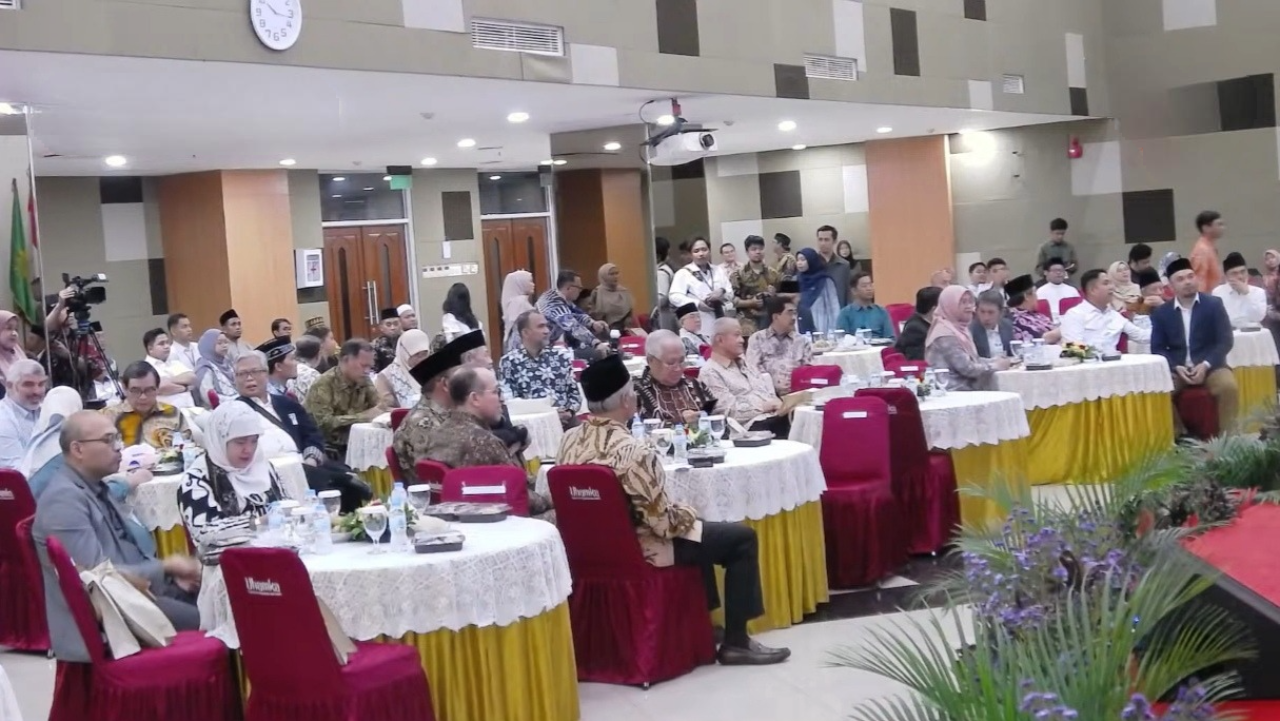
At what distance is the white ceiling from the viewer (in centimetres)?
945

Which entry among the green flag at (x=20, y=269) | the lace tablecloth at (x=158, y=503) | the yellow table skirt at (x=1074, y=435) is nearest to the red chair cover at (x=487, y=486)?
the lace tablecloth at (x=158, y=503)

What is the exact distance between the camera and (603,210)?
14.6m

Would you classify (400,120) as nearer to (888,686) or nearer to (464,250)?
(464,250)

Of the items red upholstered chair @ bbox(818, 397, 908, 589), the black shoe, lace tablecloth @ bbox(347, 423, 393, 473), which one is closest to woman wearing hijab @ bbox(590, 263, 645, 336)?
lace tablecloth @ bbox(347, 423, 393, 473)

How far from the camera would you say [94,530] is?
17.2 feet

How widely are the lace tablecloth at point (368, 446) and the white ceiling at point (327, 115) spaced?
2369 millimetres

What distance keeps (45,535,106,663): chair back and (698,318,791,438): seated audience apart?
14.2 feet

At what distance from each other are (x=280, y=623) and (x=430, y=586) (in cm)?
49

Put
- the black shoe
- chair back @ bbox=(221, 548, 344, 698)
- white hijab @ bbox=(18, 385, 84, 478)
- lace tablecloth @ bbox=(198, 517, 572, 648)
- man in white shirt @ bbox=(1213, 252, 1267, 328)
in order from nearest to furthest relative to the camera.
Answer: chair back @ bbox=(221, 548, 344, 698), lace tablecloth @ bbox=(198, 517, 572, 648), the black shoe, white hijab @ bbox=(18, 385, 84, 478), man in white shirt @ bbox=(1213, 252, 1267, 328)

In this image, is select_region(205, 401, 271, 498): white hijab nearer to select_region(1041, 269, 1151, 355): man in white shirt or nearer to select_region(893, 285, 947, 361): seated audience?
select_region(893, 285, 947, 361): seated audience

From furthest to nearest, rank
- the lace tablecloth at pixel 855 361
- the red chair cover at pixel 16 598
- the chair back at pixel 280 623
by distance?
the lace tablecloth at pixel 855 361 < the red chair cover at pixel 16 598 < the chair back at pixel 280 623

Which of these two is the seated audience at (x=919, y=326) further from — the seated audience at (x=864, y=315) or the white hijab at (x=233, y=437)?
the white hijab at (x=233, y=437)

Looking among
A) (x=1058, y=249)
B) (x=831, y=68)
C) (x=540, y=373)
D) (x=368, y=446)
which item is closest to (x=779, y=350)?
(x=540, y=373)

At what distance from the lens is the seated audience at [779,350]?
32.7 ft
